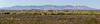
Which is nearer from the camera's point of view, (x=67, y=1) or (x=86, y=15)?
(x=86, y=15)

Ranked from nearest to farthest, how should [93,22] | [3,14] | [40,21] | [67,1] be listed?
[93,22], [40,21], [3,14], [67,1]

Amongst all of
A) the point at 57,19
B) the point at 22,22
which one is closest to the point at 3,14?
the point at 22,22

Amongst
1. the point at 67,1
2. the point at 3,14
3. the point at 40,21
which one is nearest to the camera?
the point at 40,21

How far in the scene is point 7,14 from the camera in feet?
4.23

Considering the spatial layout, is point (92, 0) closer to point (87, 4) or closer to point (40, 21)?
point (87, 4)

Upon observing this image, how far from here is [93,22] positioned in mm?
1066

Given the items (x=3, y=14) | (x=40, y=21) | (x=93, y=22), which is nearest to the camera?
(x=93, y=22)

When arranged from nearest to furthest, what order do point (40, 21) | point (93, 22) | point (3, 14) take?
1. point (93, 22)
2. point (40, 21)
3. point (3, 14)

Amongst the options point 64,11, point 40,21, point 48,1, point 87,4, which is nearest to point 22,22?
point 40,21

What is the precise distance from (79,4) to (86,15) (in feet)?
0.48

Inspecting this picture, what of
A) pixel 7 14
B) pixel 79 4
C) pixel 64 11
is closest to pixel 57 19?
pixel 64 11

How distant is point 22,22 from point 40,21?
12cm

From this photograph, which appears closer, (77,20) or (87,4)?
(77,20)

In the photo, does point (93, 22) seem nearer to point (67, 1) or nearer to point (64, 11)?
point (64, 11)
